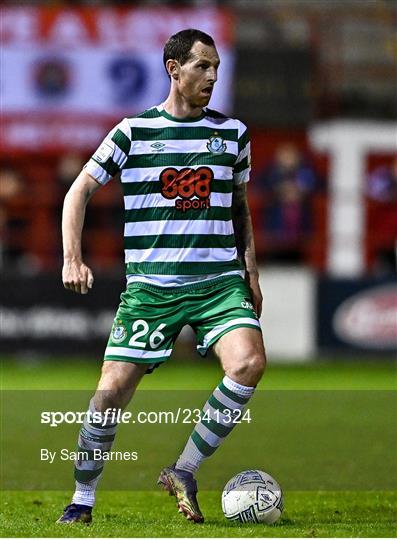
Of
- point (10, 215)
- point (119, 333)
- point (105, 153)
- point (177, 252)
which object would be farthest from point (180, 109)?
point (10, 215)

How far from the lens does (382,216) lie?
2211 centimetres

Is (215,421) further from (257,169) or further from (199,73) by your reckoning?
(257,169)

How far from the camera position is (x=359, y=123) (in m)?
23.1

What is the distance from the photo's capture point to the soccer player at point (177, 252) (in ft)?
22.6

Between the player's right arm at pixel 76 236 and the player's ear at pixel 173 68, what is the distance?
660mm

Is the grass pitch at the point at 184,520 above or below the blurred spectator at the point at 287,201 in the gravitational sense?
above

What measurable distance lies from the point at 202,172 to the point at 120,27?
14230 millimetres

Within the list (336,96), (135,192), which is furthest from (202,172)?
(336,96)

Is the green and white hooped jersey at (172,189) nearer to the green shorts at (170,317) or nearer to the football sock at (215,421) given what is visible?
the green shorts at (170,317)

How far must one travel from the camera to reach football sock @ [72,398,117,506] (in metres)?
6.87

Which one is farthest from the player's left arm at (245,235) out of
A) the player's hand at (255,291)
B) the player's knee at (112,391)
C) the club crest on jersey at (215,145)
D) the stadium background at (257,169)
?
the stadium background at (257,169)

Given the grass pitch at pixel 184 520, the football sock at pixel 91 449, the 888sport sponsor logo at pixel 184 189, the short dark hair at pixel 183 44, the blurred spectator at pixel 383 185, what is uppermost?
the short dark hair at pixel 183 44

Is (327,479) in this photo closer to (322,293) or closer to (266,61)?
(322,293)

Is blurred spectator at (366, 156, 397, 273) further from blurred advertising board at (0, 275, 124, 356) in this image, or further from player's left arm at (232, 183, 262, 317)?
player's left arm at (232, 183, 262, 317)
